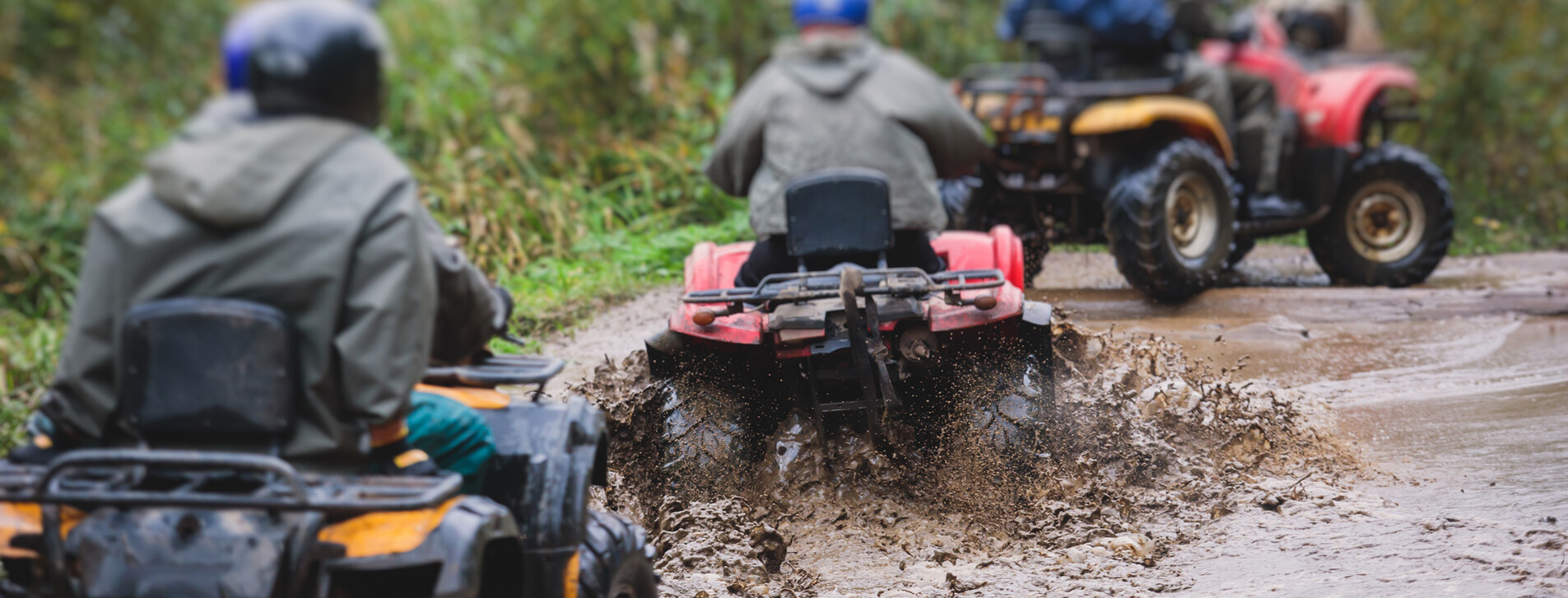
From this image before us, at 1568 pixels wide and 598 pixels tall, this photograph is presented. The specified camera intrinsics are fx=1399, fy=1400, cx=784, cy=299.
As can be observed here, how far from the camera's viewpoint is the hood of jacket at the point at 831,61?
520 cm

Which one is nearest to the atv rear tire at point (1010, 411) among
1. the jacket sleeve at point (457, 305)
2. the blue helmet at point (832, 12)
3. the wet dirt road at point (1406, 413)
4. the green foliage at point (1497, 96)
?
the wet dirt road at point (1406, 413)

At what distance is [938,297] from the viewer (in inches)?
194

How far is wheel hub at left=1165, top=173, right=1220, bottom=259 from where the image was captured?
7855 mm

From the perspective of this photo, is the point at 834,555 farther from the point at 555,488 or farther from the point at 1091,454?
the point at 555,488

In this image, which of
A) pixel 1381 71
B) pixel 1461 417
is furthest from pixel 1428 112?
pixel 1461 417

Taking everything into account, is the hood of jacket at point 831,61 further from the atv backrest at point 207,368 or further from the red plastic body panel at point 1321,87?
the red plastic body panel at point 1321,87

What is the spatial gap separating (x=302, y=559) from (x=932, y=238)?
356 cm

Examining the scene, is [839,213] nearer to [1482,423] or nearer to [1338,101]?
[1482,423]

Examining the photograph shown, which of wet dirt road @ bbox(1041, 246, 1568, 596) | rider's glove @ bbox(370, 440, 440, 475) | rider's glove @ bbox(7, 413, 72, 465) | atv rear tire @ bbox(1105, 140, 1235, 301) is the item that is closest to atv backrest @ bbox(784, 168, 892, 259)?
wet dirt road @ bbox(1041, 246, 1568, 596)

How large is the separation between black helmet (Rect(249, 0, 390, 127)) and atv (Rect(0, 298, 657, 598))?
0.38 m

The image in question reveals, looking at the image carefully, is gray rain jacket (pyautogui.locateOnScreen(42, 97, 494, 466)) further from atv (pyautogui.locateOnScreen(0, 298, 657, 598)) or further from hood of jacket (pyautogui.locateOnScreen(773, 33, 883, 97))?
hood of jacket (pyautogui.locateOnScreen(773, 33, 883, 97))

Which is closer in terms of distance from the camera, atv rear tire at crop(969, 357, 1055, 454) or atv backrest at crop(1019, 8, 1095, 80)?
atv rear tire at crop(969, 357, 1055, 454)

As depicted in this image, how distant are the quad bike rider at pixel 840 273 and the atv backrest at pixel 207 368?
2.29 meters

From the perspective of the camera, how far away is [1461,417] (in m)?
5.62
